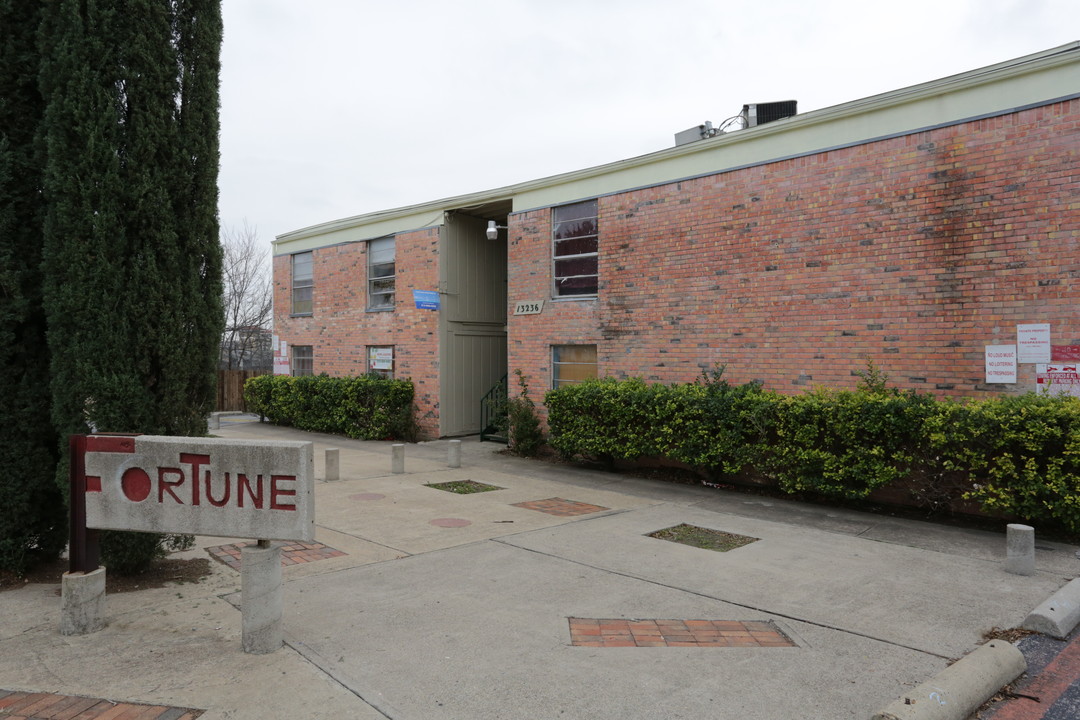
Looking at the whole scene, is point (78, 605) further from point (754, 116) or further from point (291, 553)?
point (754, 116)

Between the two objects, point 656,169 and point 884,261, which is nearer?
point 884,261

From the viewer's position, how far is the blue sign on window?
14672 mm

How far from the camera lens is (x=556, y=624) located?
4.56 m

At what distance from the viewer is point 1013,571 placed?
5.90 meters

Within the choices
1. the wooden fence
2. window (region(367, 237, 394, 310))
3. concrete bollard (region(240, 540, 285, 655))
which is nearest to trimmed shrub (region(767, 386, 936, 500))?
concrete bollard (region(240, 540, 285, 655))

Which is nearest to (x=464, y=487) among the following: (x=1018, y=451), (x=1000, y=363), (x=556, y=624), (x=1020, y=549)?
(x=556, y=624)

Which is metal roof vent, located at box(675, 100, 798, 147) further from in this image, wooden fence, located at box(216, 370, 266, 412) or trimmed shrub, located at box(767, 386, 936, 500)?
wooden fence, located at box(216, 370, 266, 412)

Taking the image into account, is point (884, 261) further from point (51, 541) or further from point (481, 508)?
point (51, 541)

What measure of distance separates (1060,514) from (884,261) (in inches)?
142

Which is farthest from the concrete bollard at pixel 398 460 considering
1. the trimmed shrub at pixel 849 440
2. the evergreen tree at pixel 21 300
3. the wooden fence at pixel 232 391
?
the wooden fence at pixel 232 391

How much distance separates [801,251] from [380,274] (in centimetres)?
1033

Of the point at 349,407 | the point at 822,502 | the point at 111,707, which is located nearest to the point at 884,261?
the point at 822,502

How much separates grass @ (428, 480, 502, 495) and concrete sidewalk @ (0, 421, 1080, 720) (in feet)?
5.91

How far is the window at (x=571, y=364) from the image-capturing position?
1244 cm
